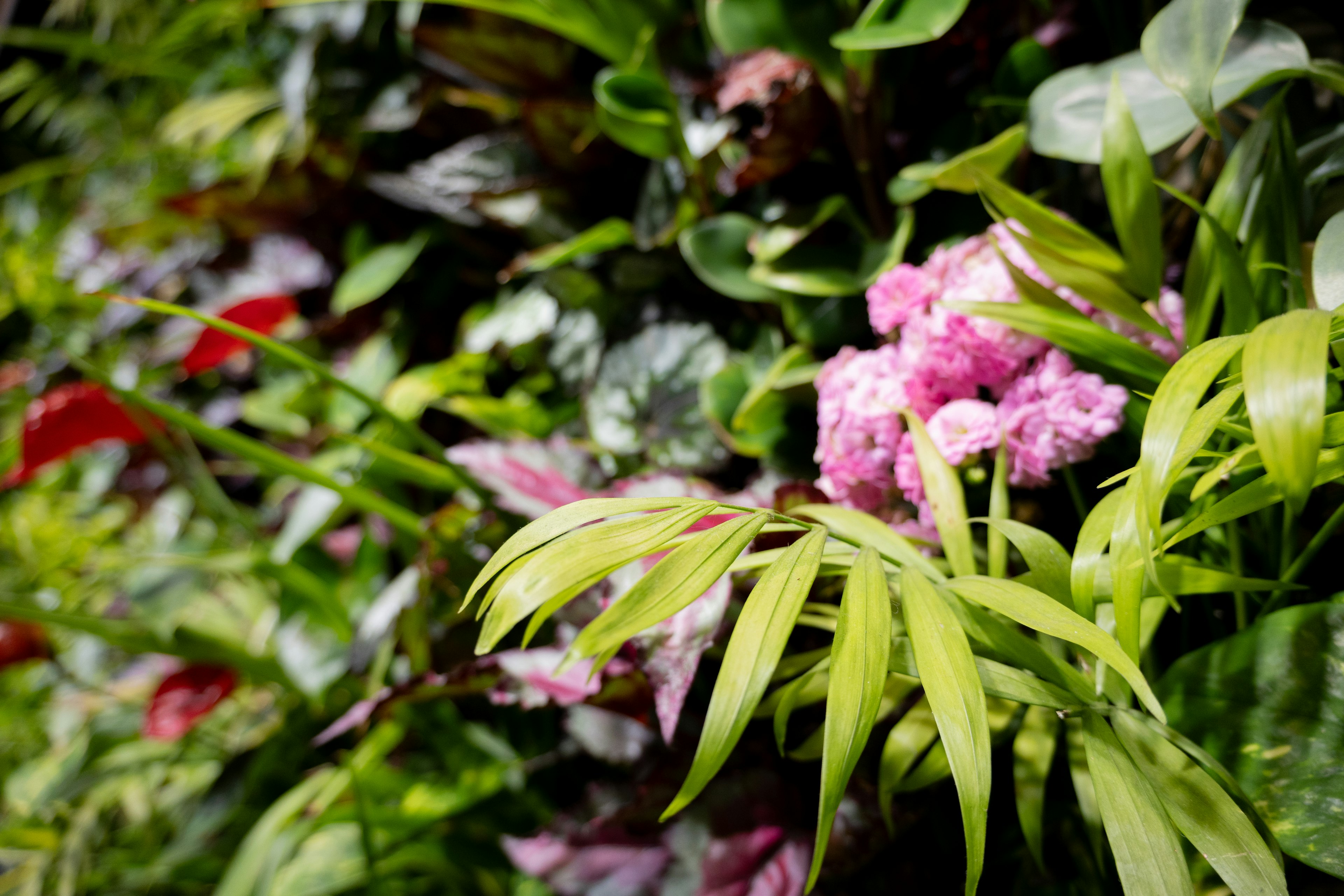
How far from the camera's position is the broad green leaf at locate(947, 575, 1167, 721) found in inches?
13.5

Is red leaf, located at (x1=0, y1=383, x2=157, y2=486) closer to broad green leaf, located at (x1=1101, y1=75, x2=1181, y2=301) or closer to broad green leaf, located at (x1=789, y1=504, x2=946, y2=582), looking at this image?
broad green leaf, located at (x1=789, y1=504, x2=946, y2=582)

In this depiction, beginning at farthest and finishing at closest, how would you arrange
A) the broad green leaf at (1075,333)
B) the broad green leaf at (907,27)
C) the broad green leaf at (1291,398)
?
the broad green leaf at (907,27), the broad green leaf at (1075,333), the broad green leaf at (1291,398)

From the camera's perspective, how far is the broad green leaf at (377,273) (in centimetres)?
125

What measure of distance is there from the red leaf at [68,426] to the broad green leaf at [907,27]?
48.6 inches

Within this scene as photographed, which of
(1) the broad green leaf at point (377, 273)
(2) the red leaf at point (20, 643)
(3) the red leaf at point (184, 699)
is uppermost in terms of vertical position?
(1) the broad green leaf at point (377, 273)

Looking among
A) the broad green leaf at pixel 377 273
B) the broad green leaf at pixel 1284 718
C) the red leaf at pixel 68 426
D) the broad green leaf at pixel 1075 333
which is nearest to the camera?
the broad green leaf at pixel 1284 718

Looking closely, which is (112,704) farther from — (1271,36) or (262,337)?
(1271,36)

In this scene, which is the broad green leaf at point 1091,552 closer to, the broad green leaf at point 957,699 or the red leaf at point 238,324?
the broad green leaf at point 957,699

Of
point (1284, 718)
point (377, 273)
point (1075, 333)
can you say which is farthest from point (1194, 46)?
point (377, 273)

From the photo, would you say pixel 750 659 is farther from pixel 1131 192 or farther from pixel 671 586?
pixel 1131 192

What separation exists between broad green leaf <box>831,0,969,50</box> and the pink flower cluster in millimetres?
172

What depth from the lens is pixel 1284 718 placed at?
1.38ft

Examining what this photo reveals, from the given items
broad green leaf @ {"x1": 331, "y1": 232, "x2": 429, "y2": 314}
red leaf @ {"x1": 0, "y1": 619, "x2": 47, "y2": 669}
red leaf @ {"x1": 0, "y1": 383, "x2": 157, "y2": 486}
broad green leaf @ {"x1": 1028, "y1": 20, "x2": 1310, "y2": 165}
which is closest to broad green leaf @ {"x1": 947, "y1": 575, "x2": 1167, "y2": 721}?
broad green leaf @ {"x1": 1028, "y1": 20, "x2": 1310, "y2": 165}

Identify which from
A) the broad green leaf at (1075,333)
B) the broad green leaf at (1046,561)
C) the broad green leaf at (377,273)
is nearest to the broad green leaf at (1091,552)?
the broad green leaf at (1046,561)
